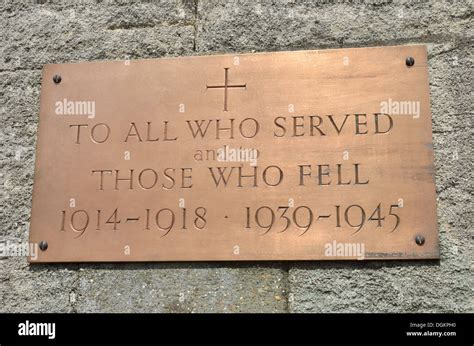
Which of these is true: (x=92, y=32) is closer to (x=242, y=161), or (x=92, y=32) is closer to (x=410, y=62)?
(x=242, y=161)

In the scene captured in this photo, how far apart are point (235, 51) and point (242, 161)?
57 centimetres

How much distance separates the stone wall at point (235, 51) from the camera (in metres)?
2.59

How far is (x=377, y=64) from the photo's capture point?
9.14ft

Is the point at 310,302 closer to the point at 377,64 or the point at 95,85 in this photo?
the point at 377,64

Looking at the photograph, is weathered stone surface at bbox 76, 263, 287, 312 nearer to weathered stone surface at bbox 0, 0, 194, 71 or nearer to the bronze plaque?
the bronze plaque

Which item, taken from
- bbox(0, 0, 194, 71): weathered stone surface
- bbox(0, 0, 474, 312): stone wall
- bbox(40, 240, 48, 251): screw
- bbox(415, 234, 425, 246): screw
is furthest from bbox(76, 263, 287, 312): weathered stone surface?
bbox(0, 0, 194, 71): weathered stone surface

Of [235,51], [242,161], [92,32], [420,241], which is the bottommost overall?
[420,241]

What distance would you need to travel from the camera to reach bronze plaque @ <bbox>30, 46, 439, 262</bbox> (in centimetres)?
263

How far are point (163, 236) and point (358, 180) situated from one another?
897mm

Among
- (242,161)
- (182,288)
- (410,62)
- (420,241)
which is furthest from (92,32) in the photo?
(420,241)

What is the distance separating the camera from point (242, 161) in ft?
9.03

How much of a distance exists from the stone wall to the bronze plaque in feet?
0.25
